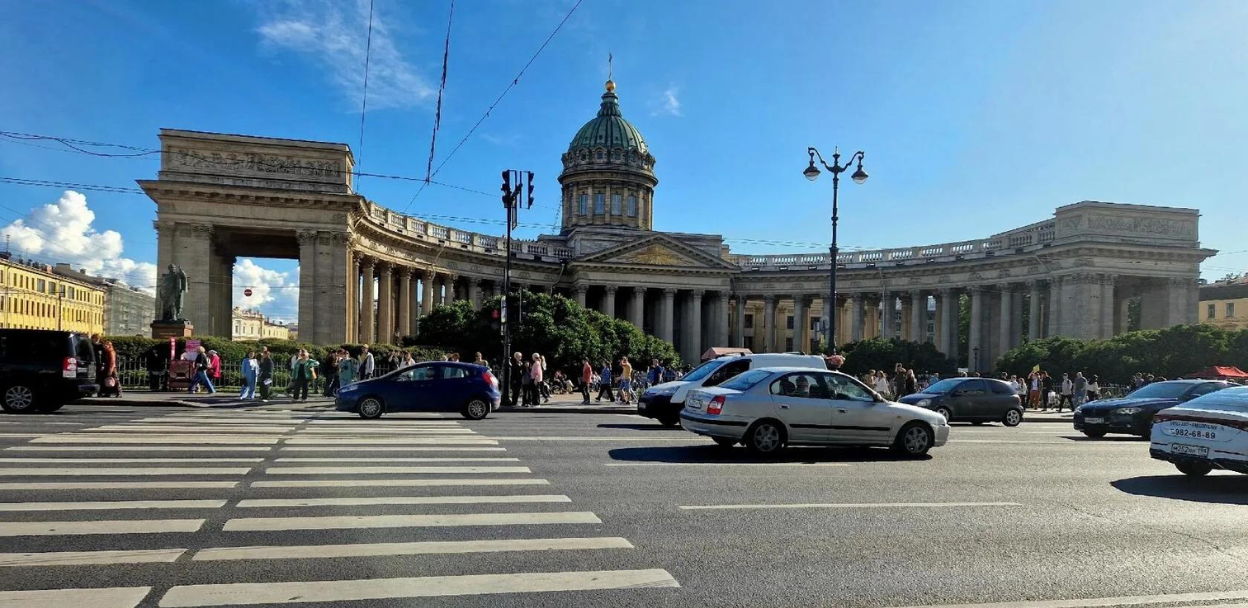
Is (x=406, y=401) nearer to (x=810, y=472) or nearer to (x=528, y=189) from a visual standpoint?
(x=528, y=189)

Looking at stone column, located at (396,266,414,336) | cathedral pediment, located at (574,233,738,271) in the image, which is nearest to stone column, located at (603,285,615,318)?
cathedral pediment, located at (574,233,738,271)

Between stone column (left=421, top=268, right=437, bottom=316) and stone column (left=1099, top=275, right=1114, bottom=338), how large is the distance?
44.2 meters

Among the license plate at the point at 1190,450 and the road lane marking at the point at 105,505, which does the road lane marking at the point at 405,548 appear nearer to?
the road lane marking at the point at 105,505

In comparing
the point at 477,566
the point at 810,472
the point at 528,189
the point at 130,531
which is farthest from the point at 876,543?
the point at 528,189

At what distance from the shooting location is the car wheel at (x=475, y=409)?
1966cm

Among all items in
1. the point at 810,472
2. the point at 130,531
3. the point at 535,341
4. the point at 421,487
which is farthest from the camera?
the point at 535,341

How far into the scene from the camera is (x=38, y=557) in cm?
619

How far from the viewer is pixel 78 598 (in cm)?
527

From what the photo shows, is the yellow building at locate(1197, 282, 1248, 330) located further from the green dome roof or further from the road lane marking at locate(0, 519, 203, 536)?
the road lane marking at locate(0, 519, 203, 536)

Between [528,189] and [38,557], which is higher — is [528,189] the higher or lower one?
the higher one

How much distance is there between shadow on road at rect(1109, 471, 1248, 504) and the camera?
10.2m

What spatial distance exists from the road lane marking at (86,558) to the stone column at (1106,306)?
58292 mm

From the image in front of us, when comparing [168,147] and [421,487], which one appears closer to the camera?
[421,487]

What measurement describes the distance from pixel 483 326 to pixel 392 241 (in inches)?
652
